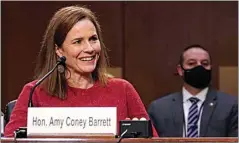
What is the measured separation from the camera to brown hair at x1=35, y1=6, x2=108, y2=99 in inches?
103

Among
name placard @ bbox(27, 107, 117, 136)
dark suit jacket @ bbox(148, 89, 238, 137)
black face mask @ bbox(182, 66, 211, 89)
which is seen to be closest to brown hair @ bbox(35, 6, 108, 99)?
name placard @ bbox(27, 107, 117, 136)

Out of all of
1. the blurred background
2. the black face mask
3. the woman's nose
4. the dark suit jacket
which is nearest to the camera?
the woman's nose

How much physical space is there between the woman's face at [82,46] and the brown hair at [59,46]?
3 cm

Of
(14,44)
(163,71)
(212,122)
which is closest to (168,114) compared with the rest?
(212,122)

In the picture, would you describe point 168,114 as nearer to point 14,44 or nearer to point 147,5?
point 147,5

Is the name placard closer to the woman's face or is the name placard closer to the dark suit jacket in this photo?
the woman's face

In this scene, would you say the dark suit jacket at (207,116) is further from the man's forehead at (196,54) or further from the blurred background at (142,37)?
the blurred background at (142,37)

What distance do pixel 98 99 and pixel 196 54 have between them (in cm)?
155

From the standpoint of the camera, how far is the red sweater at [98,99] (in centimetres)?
260

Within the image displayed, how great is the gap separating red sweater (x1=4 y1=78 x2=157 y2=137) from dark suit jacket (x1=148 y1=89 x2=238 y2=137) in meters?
1.25

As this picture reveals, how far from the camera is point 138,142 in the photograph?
1.89 meters

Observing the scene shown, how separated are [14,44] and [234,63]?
187 cm

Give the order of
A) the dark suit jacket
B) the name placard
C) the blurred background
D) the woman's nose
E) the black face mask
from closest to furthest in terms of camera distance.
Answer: the name placard, the woman's nose, the dark suit jacket, the black face mask, the blurred background

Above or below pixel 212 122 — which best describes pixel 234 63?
above
